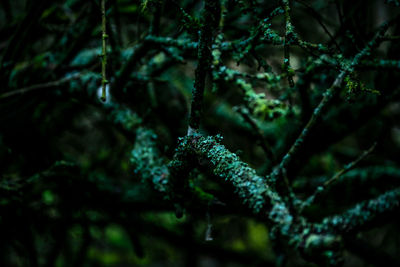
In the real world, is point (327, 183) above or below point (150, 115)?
below

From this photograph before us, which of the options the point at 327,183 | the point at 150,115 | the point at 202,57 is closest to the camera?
the point at 202,57

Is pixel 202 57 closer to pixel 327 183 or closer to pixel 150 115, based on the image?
pixel 327 183

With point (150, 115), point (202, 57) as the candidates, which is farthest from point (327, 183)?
point (150, 115)

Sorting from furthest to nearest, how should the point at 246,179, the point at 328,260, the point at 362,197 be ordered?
the point at 362,197 < the point at 246,179 < the point at 328,260

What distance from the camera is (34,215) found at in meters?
1.76

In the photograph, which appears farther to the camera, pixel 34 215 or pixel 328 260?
pixel 34 215

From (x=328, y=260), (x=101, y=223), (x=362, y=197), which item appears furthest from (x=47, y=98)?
(x=362, y=197)

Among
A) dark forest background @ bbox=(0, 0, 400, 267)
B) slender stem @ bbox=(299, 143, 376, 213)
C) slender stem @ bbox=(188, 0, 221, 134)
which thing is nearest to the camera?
slender stem @ bbox=(188, 0, 221, 134)

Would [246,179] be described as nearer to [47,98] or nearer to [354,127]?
[354,127]

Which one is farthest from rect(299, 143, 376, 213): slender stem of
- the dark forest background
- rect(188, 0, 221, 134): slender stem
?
rect(188, 0, 221, 134): slender stem

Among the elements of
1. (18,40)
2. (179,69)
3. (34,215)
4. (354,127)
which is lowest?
(34,215)

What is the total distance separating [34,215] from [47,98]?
660 millimetres

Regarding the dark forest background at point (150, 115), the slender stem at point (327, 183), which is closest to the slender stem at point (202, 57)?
the dark forest background at point (150, 115)

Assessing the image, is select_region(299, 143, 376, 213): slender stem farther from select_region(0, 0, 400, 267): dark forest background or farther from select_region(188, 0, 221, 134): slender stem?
select_region(188, 0, 221, 134): slender stem
